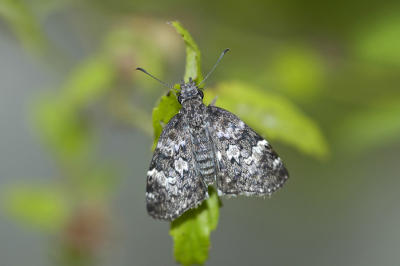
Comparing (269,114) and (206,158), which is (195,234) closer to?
(206,158)

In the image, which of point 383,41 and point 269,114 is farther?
point 383,41

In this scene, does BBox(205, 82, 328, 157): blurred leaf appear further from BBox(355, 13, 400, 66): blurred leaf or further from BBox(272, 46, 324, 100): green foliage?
BBox(355, 13, 400, 66): blurred leaf

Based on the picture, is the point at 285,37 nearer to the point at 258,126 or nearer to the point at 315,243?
the point at 258,126

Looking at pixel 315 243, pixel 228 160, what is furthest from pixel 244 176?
pixel 315 243

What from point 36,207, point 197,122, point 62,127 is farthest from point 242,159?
point 36,207

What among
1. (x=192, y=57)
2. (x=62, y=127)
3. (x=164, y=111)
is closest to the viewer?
(x=192, y=57)

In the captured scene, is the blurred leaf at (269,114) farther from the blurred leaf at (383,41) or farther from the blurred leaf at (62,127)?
the blurred leaf at (62,127)
